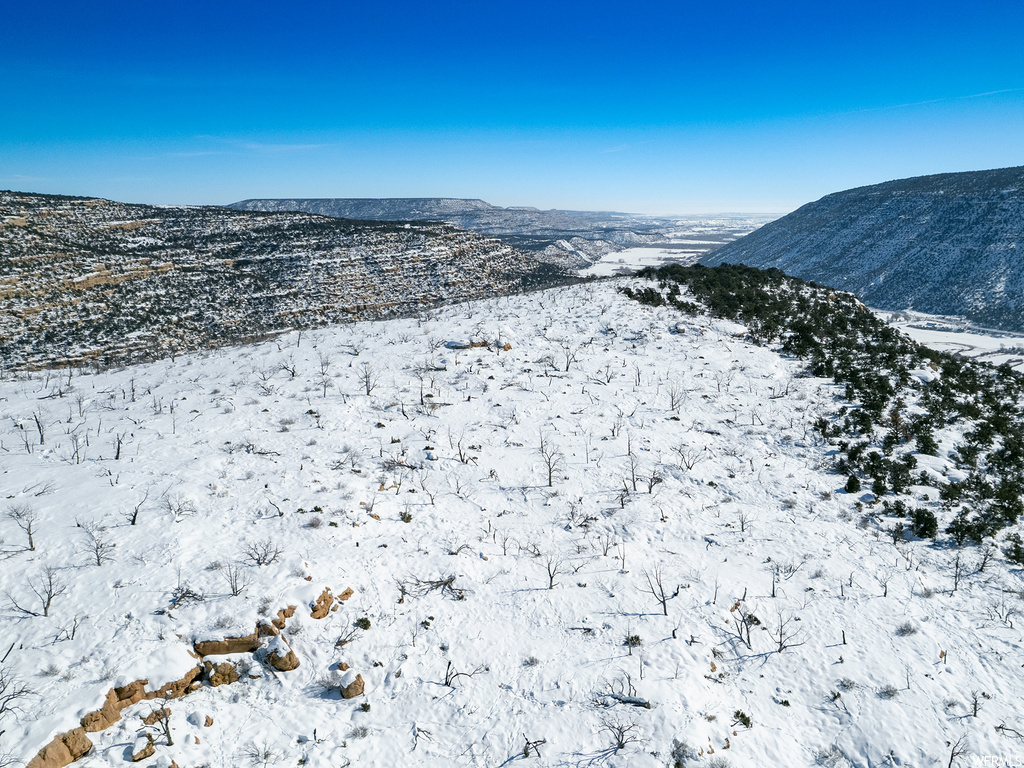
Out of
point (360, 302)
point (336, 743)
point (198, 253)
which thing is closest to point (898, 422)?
point (336, 743)

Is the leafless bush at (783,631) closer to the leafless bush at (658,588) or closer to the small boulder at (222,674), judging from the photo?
the leafless bush at (658,588)

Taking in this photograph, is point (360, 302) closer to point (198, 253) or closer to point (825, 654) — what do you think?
point (198, 253)

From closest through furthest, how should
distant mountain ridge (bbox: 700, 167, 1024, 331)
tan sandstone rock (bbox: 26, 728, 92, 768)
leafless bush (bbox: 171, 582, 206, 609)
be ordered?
1. tan sandstone rock (bbox: 26, 728, 92, 768)
2. leafless bush (bbox: 171, 582, 206, 609)
3. distant mountain ridge (bbox: 700, 167, 1024, 331)

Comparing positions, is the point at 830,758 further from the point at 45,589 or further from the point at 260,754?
the point at 45,589

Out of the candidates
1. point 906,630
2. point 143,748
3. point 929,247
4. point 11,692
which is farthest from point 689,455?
point 929,247

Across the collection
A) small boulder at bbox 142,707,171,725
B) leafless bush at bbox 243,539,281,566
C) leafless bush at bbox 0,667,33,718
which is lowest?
small boulder at bbox 142,707,171,725

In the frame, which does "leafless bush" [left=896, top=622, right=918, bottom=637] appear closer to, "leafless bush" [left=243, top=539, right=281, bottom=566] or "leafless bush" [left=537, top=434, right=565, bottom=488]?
"leafless bush" [left=537, top=434, right=565, bottom=488]

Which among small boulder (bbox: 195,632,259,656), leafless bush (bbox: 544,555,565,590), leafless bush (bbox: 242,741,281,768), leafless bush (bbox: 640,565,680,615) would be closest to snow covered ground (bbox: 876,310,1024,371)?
leafless bush (bbox: 640,565,680,615)

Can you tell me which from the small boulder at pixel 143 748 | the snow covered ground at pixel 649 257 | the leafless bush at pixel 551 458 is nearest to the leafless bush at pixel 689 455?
the leafless bush at pixel 551 458
